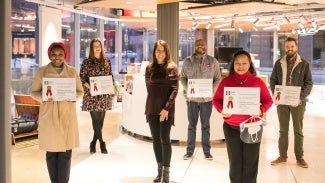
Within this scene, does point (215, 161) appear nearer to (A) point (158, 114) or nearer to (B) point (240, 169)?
(A) point (158, 114)

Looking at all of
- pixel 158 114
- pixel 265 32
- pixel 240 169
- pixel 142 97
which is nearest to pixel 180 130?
pixel 142 97

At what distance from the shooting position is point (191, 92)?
5434 millimetres

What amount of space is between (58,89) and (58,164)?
0.71 meters

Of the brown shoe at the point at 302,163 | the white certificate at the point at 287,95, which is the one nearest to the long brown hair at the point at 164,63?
the white certificate at the point at 287,95

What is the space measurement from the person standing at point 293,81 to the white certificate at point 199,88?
82 cm

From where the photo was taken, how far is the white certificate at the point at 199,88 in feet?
17.8

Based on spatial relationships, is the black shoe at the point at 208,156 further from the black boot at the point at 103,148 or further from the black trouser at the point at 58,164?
the black trouser at the point at 58,164

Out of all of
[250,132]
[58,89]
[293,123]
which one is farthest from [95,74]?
[250,132]

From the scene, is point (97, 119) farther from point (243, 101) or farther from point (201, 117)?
point (243, 101)

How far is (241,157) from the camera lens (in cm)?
359

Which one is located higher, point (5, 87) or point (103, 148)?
point (5, 87)

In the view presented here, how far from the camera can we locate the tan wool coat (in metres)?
3.66

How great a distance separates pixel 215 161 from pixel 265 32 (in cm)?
1738

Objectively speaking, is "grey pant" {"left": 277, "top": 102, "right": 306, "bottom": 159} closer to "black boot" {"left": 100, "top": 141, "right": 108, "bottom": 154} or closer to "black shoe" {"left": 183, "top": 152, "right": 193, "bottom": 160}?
"black shoe" {"left": 183, "top": 152, "right": 193, "bottom": 160}
